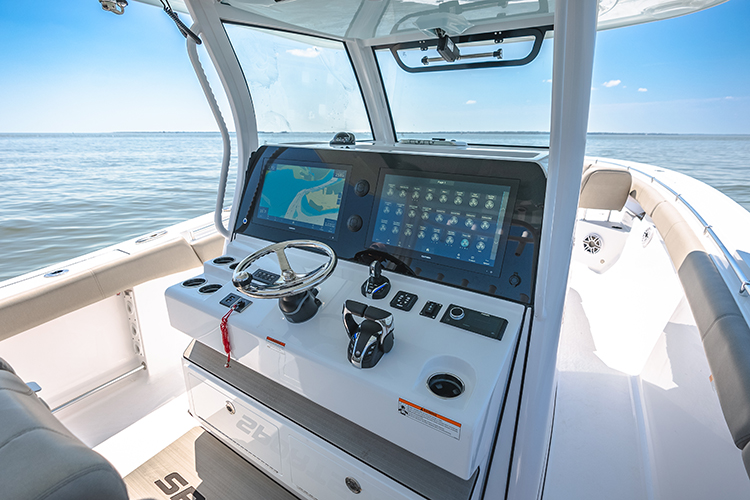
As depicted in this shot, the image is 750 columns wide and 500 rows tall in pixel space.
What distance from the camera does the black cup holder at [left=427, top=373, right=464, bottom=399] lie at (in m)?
0.87

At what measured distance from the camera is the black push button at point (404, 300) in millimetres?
1116

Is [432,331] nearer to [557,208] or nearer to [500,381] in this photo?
[500,381]

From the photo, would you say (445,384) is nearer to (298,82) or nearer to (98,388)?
(98,388)

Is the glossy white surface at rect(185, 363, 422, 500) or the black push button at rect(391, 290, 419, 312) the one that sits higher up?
the black push button at rect(391, 290, 419, 312)

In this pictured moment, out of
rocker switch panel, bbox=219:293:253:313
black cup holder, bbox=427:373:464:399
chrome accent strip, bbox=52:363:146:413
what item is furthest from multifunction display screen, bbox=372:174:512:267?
chrome accent strip, bbox=52:363:146:413

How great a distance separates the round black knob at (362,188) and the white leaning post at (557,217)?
0.62 m

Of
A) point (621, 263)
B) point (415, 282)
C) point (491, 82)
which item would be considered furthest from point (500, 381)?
point (621, 263)

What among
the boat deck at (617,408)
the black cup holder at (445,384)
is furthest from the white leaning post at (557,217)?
the boat deck at (617,408)

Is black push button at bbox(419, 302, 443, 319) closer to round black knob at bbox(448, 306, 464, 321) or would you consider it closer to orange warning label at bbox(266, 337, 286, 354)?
round black knob at bbox(448, 306, 464, 321)

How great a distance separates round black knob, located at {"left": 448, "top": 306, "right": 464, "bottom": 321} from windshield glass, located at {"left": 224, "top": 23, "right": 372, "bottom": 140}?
1.35 m

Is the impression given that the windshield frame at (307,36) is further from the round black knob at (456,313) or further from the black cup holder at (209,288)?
the round black knob at (456,313)

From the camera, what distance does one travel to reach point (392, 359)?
0.94 metres

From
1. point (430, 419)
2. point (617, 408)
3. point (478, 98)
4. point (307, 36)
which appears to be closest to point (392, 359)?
point (430, 419)

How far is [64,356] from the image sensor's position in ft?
5.72
